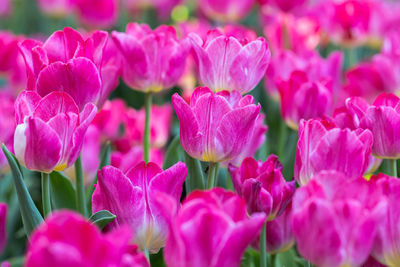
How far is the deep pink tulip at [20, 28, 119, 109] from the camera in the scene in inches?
23.8

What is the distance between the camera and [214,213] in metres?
0.41

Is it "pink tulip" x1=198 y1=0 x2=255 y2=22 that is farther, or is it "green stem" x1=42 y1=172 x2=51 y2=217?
"pink tulip" x1=198 y1=0 x2=255 y2=22

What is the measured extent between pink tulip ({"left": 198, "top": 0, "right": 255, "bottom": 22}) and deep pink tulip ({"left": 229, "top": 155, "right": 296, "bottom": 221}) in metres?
1.00

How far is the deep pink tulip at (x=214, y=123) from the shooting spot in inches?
23.0

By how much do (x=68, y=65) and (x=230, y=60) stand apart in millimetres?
200

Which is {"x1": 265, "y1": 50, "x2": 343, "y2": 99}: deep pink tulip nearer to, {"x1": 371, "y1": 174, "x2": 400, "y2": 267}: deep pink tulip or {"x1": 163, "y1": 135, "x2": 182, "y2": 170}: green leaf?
{"x1": 163, "y1": 135, "x2": 182, "y2": 170}: green leaf

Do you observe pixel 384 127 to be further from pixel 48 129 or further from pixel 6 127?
pixel 6 127

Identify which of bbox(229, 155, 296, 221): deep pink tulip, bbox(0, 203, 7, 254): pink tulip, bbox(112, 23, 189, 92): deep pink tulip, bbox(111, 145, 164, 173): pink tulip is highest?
bbox(112, 23, 189, 92): deep pink tulip

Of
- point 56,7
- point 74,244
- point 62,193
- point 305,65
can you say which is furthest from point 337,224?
point 56,7

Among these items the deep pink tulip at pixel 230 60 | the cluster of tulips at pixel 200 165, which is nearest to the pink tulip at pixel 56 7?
the cluster of tulips at pixel 200 165

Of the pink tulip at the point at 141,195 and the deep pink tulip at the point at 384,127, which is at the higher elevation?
the deep pink tulip at the point at 384,127

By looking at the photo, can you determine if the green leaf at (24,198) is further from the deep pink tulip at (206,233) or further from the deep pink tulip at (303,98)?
the deep pink tulip at (303,98)

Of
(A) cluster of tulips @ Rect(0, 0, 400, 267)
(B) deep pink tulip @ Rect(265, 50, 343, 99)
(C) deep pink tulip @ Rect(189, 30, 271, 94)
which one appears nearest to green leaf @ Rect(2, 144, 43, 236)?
(A) cluster of tulips @ Rect(0, 0, 400, 267)

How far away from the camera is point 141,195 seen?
1.83 feet
